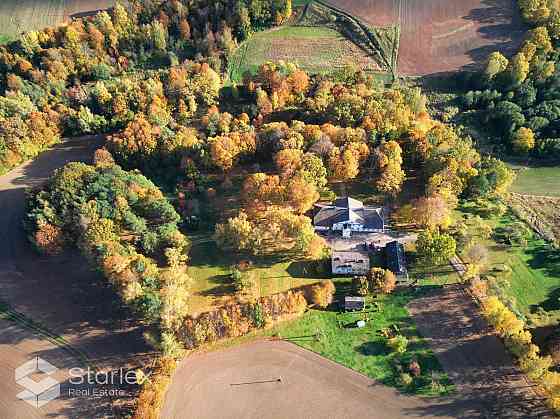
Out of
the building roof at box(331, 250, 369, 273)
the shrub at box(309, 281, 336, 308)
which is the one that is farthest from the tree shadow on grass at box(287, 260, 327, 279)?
the shrub at box(309, 281, 336, 308)

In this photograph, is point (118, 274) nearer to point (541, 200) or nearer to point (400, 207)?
point (400, 207)

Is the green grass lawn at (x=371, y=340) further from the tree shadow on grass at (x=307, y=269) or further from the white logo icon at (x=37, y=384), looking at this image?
the white logo icon at (x=37, y=384)

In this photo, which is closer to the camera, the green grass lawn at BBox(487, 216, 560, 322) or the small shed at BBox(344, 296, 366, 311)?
the small shed at BBox(344, 296, 366, 311)

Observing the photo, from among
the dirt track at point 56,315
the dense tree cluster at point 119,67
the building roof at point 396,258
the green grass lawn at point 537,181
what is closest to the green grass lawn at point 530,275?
the green grass lawn at point 537,181

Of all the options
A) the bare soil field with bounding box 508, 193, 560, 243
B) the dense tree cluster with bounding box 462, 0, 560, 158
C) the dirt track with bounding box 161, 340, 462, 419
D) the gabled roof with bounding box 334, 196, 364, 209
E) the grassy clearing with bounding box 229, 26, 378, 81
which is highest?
the grassy clearing with bounding box 229, 26, 378, 81

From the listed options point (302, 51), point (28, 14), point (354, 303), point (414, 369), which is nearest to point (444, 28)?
point (302, 51)

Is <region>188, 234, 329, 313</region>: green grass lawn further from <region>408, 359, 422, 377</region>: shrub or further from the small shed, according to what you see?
<region>408, 359, 422, 377</region>: shrub
